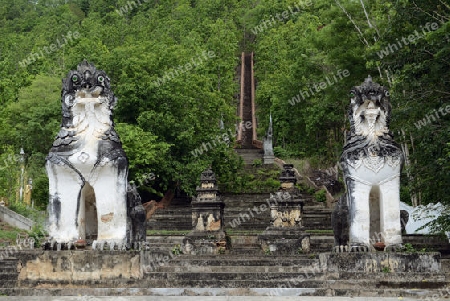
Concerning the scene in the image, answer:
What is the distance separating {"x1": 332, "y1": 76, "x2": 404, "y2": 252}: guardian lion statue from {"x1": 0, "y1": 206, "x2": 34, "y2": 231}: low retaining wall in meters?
17.8

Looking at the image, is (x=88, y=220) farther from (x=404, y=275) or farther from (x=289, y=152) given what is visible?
(x=289, y=152)

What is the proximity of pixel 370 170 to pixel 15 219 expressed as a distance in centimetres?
1934

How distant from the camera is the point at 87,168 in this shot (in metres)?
12.6

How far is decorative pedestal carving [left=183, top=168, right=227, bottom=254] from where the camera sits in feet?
64.8

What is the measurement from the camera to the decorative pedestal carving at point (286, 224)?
19.5m

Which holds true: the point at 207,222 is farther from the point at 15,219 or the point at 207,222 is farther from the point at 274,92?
the point at 274,92

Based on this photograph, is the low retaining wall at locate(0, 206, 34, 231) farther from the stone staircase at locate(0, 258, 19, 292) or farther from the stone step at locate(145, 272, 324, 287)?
the stone step at locate(145, 272, 324, 287)

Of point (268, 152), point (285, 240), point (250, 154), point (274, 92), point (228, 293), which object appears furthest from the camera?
point (274, 92)

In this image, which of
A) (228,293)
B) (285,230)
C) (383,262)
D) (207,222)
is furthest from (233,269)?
(207,222)

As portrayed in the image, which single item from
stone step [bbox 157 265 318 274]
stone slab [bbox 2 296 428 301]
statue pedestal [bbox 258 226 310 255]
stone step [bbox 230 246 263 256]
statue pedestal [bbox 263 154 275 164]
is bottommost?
stone slab [bbox 2 296 428 301]

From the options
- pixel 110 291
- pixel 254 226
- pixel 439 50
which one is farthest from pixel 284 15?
pixel 110 291

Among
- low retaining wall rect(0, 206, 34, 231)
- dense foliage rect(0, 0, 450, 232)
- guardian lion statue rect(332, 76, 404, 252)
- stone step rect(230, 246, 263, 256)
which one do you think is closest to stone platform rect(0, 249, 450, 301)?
guardian lion statue rect(332, 76, 404, 252)

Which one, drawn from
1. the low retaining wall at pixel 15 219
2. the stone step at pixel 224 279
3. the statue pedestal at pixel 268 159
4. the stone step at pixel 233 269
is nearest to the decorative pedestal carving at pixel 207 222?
the stone step at pixel 233 269

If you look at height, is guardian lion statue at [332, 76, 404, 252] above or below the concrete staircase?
above
